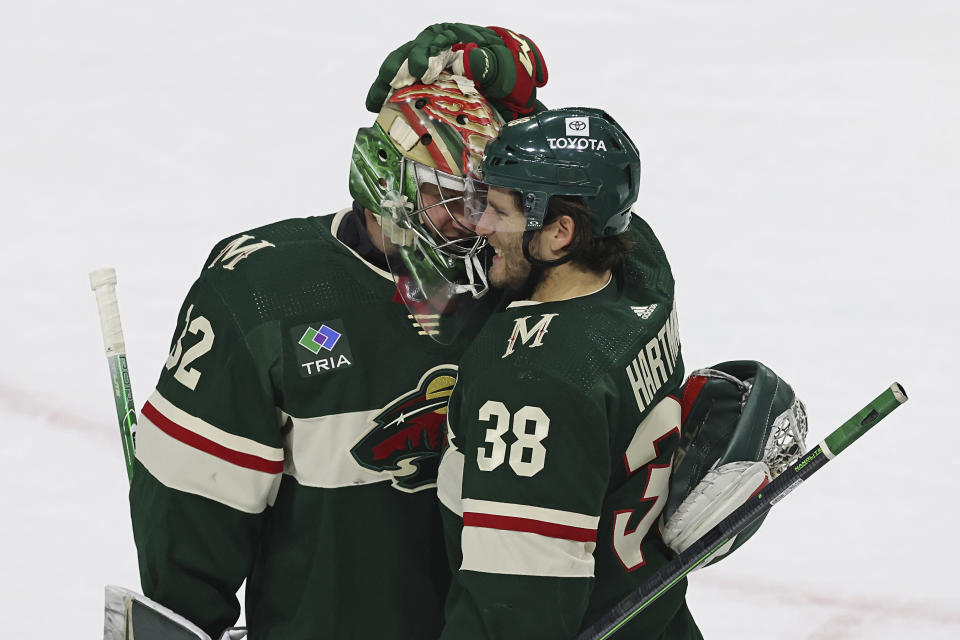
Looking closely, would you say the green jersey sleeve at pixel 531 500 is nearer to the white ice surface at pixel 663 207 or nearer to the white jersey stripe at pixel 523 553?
the white jersey stripe at pixel 523 553

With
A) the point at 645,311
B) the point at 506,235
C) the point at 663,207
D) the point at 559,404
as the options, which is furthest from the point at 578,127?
the point at 663,207

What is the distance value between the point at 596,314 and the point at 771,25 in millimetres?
4438

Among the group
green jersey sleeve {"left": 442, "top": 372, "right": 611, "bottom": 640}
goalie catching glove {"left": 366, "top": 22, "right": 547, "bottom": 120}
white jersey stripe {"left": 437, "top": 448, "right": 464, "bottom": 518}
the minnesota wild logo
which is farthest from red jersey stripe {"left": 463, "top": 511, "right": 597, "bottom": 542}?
goalie catching glove {"left": 366, "top": 22, "right": 547, "bottom": 120}

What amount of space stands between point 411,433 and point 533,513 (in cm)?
39

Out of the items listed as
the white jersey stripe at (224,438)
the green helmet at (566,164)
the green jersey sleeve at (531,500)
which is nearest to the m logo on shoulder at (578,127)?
the green helmet at (566,164)

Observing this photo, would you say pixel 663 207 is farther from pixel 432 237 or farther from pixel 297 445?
pixel 297 445

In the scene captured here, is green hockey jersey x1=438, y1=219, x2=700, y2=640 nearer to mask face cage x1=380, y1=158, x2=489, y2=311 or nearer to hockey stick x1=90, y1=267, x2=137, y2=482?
mask face cage x1=380, y1=158, x2=489, y2=311

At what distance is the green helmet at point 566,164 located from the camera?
1.85 metres

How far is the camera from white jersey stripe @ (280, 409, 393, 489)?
204cm

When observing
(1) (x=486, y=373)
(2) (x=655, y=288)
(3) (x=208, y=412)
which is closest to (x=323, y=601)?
(3) (x=208, y=412)

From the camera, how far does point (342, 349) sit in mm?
2029

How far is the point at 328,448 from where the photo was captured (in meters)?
2.05

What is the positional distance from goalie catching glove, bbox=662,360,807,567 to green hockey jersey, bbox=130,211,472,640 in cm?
39

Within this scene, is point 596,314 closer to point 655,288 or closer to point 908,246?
point 655,288
